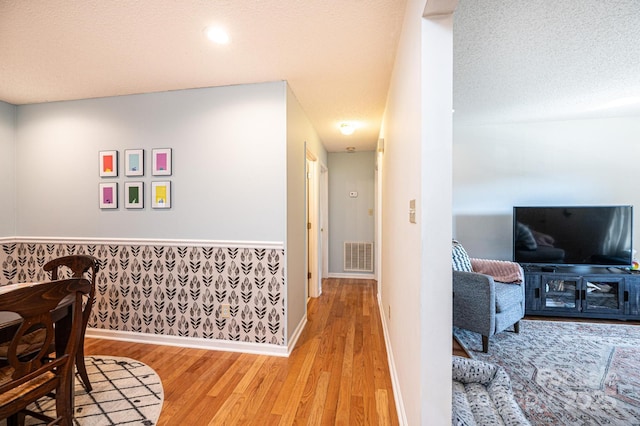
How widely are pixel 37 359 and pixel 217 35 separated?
1.96 m

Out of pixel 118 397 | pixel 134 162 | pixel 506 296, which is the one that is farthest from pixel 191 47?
pixel 506 296

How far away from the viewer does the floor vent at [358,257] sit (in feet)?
15.8

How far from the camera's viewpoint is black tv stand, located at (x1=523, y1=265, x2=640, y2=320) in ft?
9.45

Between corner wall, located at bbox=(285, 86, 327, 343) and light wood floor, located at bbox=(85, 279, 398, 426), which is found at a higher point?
corner wall, located at bbox=(285, 86, 327, 343)

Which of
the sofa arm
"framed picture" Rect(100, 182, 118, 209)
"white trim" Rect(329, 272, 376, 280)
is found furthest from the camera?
"white trim" Rect(329, 272, 376, 280)

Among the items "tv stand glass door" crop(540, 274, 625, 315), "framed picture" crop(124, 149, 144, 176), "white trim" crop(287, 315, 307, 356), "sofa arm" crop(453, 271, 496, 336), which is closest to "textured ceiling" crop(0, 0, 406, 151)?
"framed picture" crop(124, 149, 144, 176)

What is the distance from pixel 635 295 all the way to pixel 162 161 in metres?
5.14

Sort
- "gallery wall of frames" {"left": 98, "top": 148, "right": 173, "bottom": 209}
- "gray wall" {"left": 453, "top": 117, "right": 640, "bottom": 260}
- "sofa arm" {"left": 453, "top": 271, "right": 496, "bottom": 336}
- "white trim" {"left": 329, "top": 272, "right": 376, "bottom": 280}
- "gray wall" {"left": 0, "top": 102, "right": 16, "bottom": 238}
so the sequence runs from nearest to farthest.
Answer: "sofa arm" {"left": 453, "top": 271, "right": 496, "bottom": 336}
"gallery wall of frames" {"left": 98, "top": 148, "right": 173, "bottom": 209}
"gray wall" {"left": 0, "top": 102, "right": 16, "bottom": 238}
"gray wall" {"left": 453, "top": 117, "right": 640, "bottom": 260}
"white trim" {"left": 329, "top": 272, "right": 376, "bottom": 280}

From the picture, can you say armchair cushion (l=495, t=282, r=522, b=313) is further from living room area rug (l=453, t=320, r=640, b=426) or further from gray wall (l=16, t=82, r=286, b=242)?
gray wall (l=16, t=82, r=286, b=242)

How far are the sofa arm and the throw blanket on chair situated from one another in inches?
18.6

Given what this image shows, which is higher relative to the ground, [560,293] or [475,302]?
[475,302]

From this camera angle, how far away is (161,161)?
2.47 metres

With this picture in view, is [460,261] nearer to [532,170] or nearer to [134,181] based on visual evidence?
[532,170]

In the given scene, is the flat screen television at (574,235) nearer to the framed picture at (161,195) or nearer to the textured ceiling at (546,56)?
the textured ceiling at (546,56)
